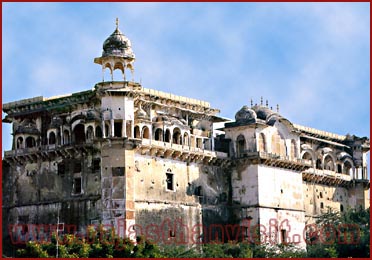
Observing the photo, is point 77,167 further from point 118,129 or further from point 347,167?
point 347,167

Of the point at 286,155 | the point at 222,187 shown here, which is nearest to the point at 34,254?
the point at 222,187

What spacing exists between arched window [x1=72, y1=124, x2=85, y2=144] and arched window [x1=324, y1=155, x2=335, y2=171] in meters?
17.4

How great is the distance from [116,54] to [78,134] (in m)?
4.47

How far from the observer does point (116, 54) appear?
155 feet

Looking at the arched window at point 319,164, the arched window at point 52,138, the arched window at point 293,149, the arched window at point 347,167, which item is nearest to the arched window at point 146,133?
the arched window at point 52,138

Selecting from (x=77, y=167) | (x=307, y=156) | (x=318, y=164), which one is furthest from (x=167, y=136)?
(x=318, y=164)

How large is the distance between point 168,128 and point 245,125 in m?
4.56

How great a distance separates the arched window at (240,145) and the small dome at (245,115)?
2.83ft

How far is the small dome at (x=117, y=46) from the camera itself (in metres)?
47.3

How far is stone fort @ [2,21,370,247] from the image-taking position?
46.5 m

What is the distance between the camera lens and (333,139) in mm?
61906

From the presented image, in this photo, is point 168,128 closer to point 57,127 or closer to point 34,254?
point 57,127

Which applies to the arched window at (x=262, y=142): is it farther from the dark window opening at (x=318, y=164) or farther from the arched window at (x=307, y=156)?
the dark window opening at (x=318, y=164)

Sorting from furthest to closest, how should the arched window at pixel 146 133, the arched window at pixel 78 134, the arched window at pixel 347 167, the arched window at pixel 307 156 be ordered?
1. the arched window at pixel 347 167
2. the arched window at pixel 307 156
3. the arched window at pixel 78 134
4. the arched window at pixel 146 133
